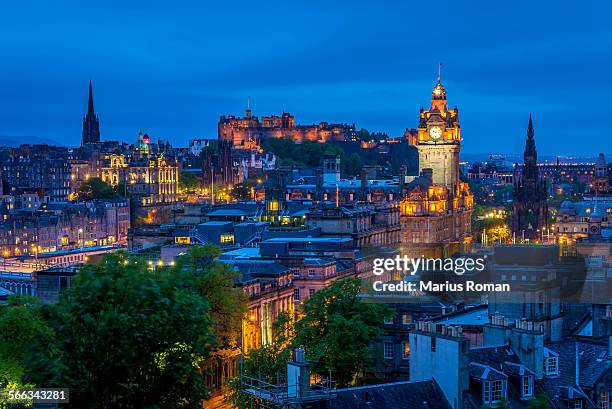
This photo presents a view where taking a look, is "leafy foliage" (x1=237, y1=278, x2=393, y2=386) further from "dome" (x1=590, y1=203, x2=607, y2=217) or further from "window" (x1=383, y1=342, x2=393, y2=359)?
"dome" (x1=590, y1=203, x2=607, y2=217)

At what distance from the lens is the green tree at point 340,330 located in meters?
59.9

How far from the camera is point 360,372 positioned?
61.9 meters

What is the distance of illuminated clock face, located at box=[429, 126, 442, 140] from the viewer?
188 meters

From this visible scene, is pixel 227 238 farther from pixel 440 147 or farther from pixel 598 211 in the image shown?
pixel 598 211

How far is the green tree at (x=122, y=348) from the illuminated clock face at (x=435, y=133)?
14529 centimetres

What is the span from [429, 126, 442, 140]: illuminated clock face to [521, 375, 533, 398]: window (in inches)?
5621

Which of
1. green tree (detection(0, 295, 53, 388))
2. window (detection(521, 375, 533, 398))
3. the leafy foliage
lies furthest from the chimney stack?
the leafy foliage

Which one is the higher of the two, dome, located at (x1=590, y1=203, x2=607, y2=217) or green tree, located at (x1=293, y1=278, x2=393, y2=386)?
dome, located at (x1=590, y1=203, x2=607, y2=217)

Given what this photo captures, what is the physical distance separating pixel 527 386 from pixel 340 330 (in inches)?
634

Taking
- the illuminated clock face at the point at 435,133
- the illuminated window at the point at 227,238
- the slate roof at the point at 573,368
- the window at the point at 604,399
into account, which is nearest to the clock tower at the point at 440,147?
the illuminated clock face at the point at 435,133

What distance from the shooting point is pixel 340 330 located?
61.4m

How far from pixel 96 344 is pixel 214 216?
10127cm

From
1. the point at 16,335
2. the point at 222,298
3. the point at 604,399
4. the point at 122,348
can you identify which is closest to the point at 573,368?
the point at 604,399

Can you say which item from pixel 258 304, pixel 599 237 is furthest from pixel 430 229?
pixel 258 304
